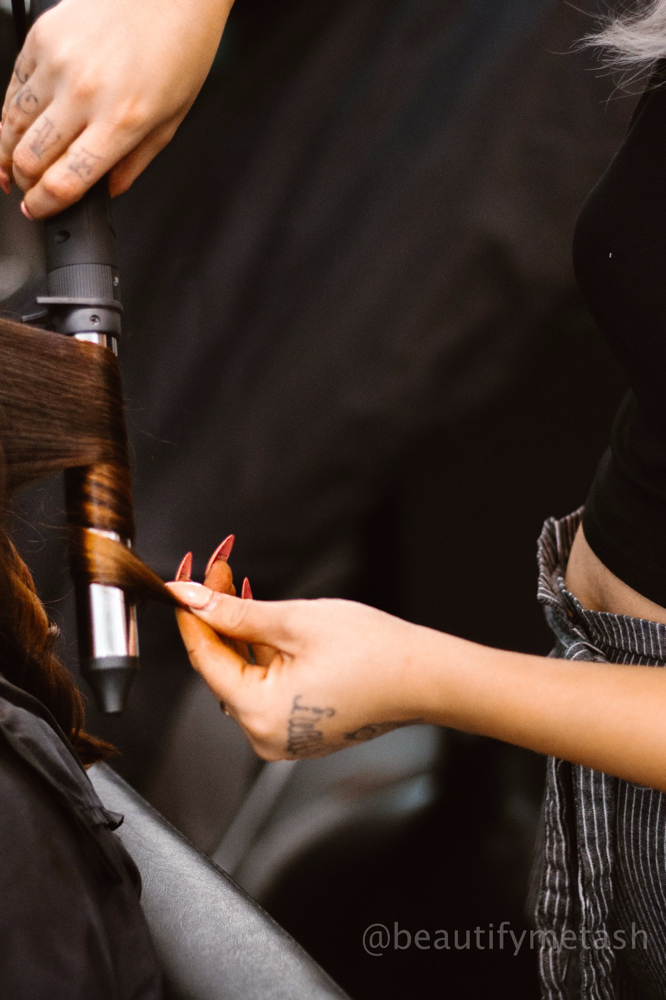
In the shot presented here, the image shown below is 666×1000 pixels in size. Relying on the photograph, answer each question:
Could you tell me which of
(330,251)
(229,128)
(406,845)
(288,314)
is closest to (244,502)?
(288,314)

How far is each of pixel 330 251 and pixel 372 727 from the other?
698mm

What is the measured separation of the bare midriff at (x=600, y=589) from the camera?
0.79 meters

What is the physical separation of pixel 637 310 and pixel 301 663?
0.47 m

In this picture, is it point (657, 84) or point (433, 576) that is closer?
point (657, 84)

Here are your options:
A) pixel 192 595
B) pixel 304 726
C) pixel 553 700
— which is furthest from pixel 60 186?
pixel 553 700

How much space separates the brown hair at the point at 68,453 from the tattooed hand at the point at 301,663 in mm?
51

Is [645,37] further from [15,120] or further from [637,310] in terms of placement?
[15,120]

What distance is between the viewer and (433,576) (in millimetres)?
1363

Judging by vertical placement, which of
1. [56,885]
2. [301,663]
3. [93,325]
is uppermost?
[93,325]

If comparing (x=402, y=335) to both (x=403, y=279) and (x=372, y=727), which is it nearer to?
(x=403, y=279)

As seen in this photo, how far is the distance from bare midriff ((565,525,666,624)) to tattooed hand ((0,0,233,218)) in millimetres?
650

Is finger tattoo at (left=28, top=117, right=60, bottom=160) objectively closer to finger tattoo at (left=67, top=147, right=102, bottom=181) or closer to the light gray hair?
finger tattoo at (left=67, top=147, right=102, bottom=181)

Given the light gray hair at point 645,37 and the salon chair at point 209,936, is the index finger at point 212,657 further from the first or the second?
the light gray hair at point 645,37

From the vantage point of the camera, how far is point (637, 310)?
731mm
